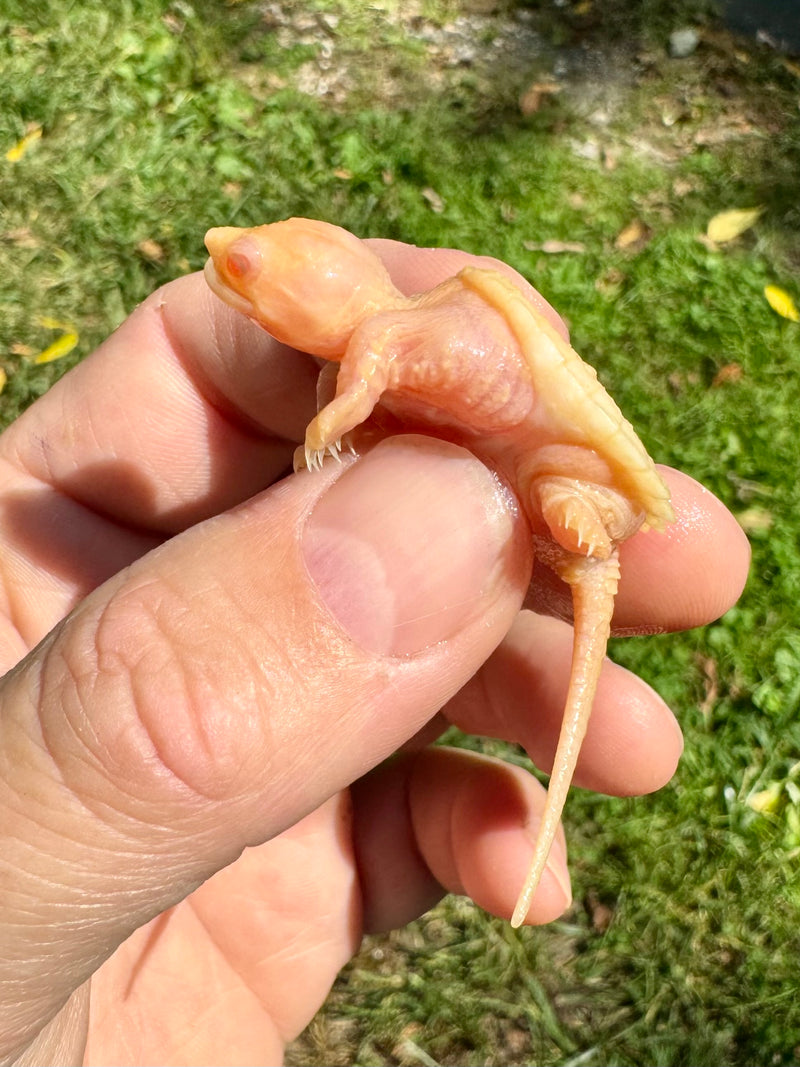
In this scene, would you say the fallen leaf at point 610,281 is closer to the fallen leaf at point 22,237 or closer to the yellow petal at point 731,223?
the yellow petal at point 731,223

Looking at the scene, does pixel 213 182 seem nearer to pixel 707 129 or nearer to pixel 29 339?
pixel 29 339

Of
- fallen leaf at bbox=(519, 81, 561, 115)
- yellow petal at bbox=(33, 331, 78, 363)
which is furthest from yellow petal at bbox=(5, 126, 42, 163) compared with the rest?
fallen leaf at bbox=(519, 81, 561, 115)

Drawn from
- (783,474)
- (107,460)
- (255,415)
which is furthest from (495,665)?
(783,474)

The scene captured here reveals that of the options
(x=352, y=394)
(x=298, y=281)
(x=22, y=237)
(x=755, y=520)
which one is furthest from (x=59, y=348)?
(x=755, y=520)

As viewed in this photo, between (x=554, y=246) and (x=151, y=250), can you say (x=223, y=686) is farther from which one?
(x=554, y=246)

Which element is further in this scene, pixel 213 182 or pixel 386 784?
pixel 213 182
